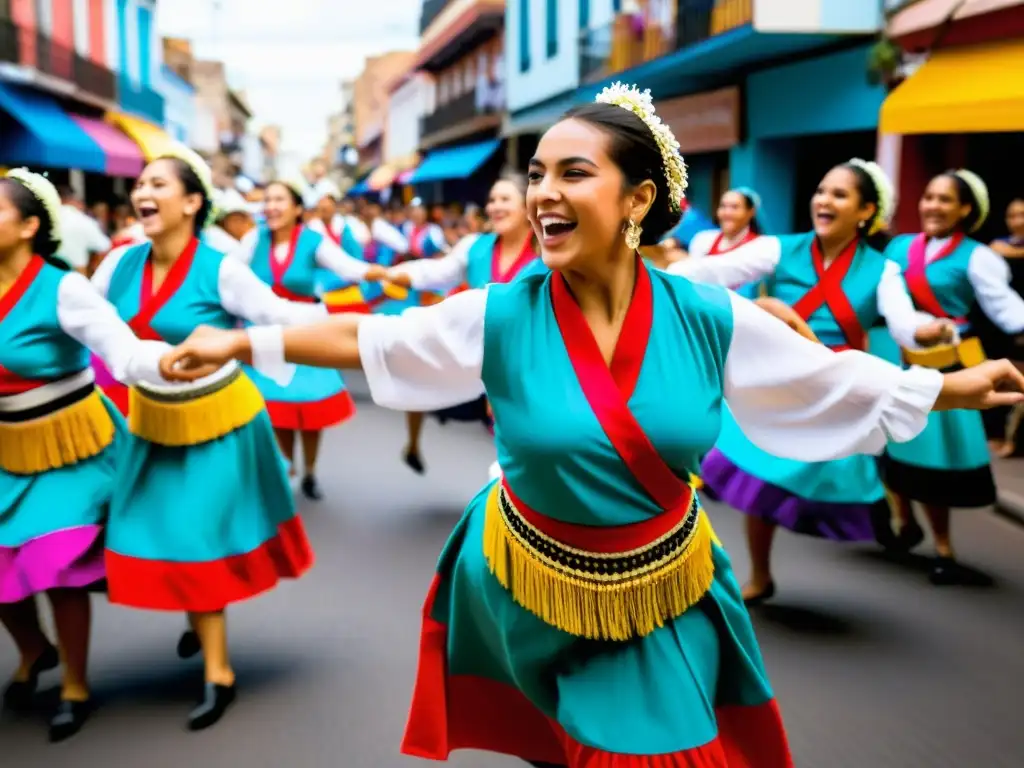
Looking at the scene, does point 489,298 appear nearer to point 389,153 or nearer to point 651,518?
point 651,518

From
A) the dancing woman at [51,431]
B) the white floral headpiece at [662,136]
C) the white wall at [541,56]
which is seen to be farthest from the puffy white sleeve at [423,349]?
the white wall at [541,56]

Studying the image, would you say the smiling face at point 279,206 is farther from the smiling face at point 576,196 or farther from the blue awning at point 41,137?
the blue awning at point 41,137

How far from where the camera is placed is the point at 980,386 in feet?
7.74

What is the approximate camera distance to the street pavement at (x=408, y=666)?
12.3 feet

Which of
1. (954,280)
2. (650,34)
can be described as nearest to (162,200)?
(954,280)

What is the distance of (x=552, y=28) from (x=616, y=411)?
22.7m

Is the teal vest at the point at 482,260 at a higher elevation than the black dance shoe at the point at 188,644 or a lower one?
higher

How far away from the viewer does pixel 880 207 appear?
487 cm

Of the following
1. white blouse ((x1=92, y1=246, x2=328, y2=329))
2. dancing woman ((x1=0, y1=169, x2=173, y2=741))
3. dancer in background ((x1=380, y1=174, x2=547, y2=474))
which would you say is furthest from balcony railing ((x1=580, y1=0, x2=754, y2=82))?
dancing woman ((x1=0, y1=169, x2=173, y2=741))

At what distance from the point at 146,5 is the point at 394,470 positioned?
2686cm

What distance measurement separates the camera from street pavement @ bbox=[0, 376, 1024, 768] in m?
3.75

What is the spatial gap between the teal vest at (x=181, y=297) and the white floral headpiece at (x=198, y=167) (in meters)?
0.25

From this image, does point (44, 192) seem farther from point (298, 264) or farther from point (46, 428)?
point (298, 264)

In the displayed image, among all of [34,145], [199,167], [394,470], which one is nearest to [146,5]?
[34,145]
